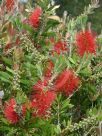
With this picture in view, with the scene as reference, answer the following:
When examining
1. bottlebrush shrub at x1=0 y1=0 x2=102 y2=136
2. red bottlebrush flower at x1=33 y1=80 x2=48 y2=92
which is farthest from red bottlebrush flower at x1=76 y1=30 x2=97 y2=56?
red bottlebrush flower at x1=33 y1=80 x2=48 y2=92

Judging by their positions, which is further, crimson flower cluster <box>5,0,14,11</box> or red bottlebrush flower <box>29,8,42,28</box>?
crimson flower cluster <box>5,0,14,11</box>

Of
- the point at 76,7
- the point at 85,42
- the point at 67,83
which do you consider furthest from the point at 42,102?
the point at 76,7

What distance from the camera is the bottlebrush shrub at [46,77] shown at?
2.95 meters

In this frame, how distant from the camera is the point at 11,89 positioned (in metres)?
3.21

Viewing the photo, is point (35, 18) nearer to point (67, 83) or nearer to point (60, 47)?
point (60, 47)

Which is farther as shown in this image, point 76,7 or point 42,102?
point 76,7

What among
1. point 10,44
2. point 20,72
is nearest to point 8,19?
point 10,44

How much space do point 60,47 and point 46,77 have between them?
0.60m

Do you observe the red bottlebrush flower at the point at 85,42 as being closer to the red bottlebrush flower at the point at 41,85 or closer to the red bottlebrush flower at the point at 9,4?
the red bottlebrush flower at the point at 41,85

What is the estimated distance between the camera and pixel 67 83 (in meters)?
3.17

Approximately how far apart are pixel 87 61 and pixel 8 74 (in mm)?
463

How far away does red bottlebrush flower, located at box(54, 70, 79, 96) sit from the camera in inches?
119

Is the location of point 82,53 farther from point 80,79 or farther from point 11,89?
point 11,89

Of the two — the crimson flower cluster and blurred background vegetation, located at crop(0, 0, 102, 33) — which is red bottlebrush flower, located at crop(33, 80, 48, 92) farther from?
blurred background vegetation, located at crop(0, 0, 102, 33)
